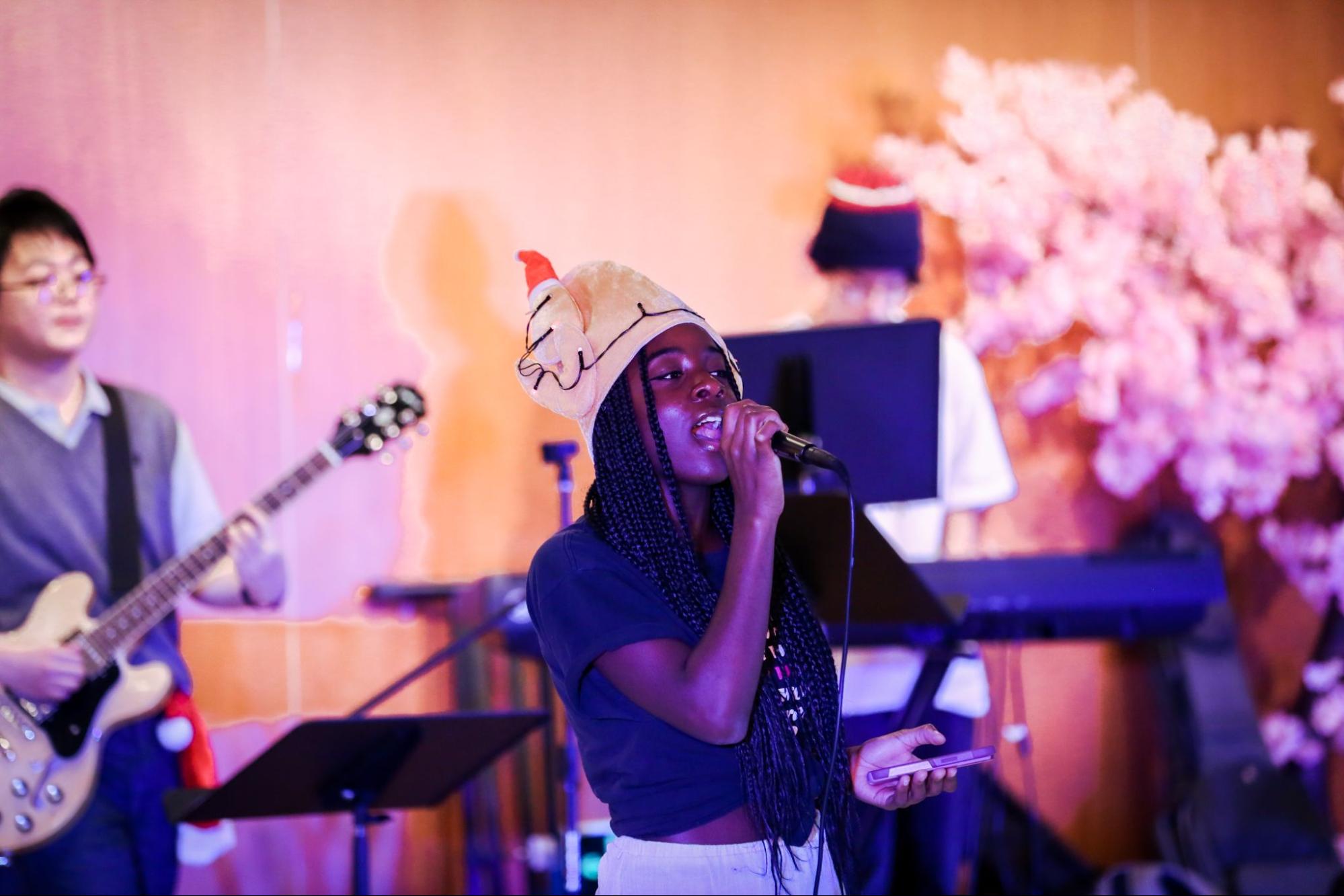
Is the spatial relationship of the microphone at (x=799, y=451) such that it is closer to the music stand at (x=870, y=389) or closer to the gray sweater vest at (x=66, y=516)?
the music stand at (x=870, y=389)

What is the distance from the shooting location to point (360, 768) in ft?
9.93

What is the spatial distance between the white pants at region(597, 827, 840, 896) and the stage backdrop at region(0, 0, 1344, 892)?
2.75 m

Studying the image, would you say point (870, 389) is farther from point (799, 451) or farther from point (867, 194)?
point (799, 451)

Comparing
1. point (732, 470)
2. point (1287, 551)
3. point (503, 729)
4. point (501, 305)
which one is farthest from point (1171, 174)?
point (732, 470)

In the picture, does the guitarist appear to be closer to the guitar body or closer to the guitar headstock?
the guitar body

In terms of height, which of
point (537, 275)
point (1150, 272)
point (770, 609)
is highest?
point (537, 275)

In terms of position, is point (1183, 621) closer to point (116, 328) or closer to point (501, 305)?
point (501, 305)

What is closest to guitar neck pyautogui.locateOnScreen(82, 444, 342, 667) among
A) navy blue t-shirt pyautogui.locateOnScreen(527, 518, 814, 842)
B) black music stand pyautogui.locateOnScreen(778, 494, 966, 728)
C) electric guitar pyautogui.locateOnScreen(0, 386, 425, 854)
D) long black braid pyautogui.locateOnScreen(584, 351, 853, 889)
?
electric guitar pyautogui.locateOnScreen(0, 386, 425, 854)

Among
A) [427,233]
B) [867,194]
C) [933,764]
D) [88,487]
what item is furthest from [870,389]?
[88,487]

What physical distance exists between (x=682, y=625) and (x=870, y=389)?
4.62 ft

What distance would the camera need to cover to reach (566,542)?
1.94 metres

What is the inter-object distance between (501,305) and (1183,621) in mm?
2345

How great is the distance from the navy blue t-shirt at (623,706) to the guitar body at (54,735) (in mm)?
2173

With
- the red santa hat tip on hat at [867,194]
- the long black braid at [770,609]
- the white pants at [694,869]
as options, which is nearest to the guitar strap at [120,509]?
the red santa hat tip on hat at [867,194]
